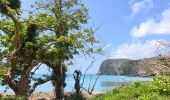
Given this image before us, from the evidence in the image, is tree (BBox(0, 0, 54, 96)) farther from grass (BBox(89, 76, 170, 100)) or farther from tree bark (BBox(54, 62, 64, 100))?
grass (BBox(89, 76, 170, 100))

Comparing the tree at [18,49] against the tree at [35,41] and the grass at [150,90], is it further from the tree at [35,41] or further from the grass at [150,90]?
the grass at [150,90]

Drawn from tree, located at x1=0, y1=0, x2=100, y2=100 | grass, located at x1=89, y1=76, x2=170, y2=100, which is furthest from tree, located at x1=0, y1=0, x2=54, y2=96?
grass, located at x1=89, y1=76, x2=170, y2=100

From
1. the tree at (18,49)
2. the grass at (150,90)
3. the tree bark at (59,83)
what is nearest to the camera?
the grass at (150,90)

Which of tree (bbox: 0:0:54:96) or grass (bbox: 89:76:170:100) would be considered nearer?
grass (bbox: 89:76:170:100)

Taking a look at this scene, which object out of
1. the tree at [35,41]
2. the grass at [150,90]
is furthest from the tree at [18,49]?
the grass at [150,90]

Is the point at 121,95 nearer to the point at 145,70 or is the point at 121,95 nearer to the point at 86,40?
the point at 145,70

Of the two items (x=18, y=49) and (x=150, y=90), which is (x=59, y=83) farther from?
(x=150, y=90)

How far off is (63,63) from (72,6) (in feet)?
14.5

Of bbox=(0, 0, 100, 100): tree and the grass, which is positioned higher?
bbox=(0, 0, 100, 100): tree

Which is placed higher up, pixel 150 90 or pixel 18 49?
pixel 18 49

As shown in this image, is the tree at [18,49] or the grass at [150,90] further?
the tree at [18,49]

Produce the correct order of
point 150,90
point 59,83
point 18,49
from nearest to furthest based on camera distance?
point 150,90 < point 18,49 < point 59,83

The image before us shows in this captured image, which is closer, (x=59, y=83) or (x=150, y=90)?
(x=150, y=90)

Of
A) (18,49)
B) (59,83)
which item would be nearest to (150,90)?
(18,49)
